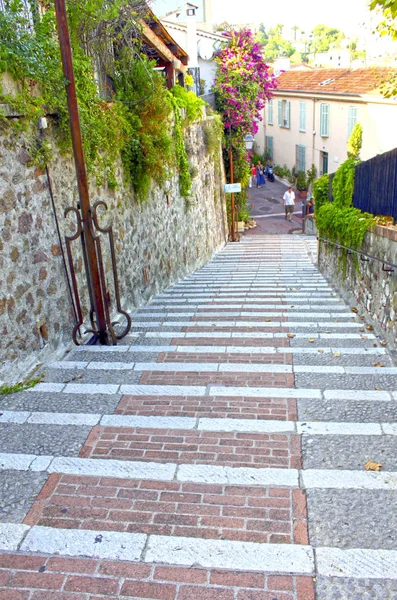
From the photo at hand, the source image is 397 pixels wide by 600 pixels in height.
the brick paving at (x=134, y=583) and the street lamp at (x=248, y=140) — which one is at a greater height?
the street lamp at (x=248, y=140)

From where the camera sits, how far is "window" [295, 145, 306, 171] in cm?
2727

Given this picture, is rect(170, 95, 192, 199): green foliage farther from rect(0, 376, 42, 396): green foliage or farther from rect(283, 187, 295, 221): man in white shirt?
rect(283, 187, 295, 221): man in white shirt

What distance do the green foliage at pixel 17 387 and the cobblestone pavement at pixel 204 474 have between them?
68mm

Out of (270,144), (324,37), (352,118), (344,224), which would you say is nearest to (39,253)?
(344,224)

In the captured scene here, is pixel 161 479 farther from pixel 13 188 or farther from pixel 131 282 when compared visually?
pixel 131 282

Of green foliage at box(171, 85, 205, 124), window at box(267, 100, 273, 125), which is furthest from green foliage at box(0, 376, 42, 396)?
window at box(267, 100, 273, 125)

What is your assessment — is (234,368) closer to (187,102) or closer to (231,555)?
(231,555)

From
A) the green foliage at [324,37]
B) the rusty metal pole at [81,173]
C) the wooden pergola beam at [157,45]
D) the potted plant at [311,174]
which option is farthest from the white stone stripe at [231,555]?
the green foliage at [324,37]

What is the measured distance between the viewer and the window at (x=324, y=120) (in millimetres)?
23992

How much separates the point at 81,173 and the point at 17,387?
203 centimetres

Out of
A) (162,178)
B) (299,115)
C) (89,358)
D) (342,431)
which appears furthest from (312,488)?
(299,115)

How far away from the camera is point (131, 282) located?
754cm

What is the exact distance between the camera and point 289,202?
845 inches

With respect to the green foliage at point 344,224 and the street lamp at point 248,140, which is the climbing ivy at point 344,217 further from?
the street lamp at point 248,140
